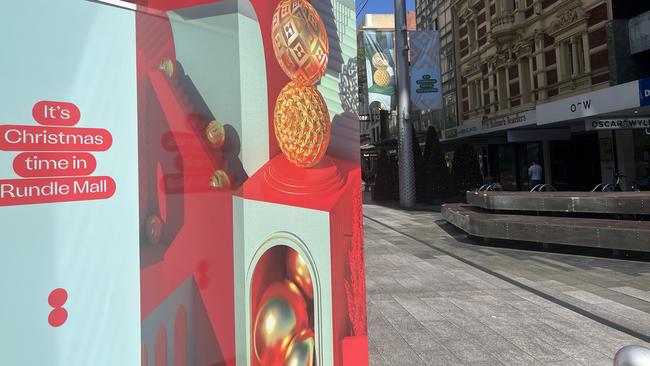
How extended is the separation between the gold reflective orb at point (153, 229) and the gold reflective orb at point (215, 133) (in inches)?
14.5

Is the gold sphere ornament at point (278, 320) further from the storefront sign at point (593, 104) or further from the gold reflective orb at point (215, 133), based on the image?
the storefront sign at point (593, 104)

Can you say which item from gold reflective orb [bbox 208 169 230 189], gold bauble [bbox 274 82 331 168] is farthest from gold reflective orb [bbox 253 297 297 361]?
gold bauble [bbox 274 82 331 168]

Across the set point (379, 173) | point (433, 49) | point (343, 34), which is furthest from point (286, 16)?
point (379, 173)

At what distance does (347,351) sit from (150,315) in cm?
97

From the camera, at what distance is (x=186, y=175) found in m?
1.67

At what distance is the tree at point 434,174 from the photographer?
2244 centimetres

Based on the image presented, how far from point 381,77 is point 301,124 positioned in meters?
19.3

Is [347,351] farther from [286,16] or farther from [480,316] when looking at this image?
[480,316]

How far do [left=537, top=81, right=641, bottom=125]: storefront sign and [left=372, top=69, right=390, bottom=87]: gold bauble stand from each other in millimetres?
6921

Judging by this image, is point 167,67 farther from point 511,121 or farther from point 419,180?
point 419,180

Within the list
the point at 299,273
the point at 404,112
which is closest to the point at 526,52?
the point at 404,112

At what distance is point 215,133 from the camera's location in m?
1.77

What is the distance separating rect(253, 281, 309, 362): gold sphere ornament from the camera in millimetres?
1879

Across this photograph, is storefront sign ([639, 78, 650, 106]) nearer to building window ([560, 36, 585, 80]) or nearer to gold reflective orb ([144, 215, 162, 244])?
building window ([560, 36, 585, 80])
